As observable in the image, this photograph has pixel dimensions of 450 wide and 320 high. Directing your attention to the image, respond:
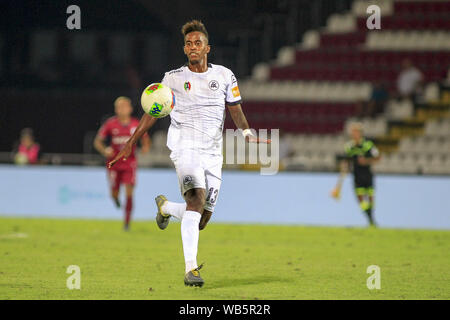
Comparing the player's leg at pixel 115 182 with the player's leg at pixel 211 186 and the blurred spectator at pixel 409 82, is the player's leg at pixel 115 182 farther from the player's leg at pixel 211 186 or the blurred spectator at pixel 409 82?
the blurred spectator at pixel 409 82

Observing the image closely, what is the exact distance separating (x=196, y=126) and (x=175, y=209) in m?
0.96

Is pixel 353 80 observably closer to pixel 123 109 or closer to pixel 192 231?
pixel 123 109

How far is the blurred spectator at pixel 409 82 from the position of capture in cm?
2262

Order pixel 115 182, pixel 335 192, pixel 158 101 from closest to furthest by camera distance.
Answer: pixel 158 101 < pixel 115 182 < pixel 335 192

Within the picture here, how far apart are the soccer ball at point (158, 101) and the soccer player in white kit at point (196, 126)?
0.21 meters

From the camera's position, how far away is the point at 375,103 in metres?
22.6

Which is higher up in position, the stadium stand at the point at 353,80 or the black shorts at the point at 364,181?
the stadium stand at the point at 353,80

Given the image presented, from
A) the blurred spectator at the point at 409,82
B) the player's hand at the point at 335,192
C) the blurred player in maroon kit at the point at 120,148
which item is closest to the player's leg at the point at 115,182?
the blurred player in maroon kit at the point at 120,148

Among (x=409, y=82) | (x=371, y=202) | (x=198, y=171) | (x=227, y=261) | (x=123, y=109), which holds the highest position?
(x=409, y=82)

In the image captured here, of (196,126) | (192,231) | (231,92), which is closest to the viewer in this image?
(192,231)

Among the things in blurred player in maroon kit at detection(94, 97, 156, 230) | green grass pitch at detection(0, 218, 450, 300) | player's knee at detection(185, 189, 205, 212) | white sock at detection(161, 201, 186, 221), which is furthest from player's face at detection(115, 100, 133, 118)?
player's knee at detection(185, 189, 205, 212)

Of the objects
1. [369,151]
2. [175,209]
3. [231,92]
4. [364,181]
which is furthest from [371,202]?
[231,92]
